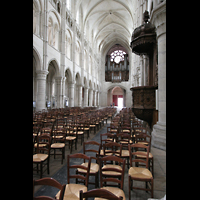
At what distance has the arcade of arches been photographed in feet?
17.9

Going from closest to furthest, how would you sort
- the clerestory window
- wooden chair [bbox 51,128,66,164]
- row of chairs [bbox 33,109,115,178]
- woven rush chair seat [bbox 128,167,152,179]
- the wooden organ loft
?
woven rush chair seat [bbox 128,167,152,179] < row of chairs [bbox 33,109,115,178] < wooden chair [bbox 51,128,66,164] < the wooden organ loft < the clerestory window

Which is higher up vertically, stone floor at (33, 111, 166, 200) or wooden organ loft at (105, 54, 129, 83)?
wooden organ loft at (105, 54, 129, 83)

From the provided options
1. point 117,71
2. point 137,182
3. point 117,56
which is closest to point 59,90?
point 137,182

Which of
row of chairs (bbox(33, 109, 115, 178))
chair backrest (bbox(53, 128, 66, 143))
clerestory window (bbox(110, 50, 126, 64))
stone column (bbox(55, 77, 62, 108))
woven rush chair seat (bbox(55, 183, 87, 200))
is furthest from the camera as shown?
clerestory window (bbox(110, 50, 126, 64))

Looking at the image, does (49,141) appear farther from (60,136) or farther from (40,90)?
(40,90)

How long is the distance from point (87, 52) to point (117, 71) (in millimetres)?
14989

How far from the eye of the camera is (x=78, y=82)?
968 inches

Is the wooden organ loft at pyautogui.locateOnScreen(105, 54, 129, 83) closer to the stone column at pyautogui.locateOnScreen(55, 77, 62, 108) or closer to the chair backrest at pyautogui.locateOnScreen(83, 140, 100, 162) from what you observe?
the stone column at pyautogui.locateOnScreen(55, 77, 62, 108)

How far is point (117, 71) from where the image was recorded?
41156 mm

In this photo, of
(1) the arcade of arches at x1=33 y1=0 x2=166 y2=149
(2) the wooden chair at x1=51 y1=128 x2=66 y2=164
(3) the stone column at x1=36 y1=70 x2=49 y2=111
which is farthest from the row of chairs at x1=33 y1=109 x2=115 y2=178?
(3) the stone column at x1=36 y1=70 x2=49 y2=111
